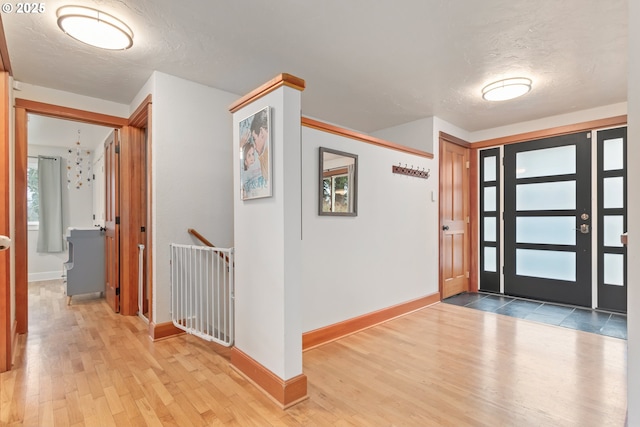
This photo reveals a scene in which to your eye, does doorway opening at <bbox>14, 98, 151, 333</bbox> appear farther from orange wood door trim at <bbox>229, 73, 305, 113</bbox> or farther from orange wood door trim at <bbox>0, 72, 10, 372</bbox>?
orange wood door trim at <bbox>229, 73, 305, 113</bbox>

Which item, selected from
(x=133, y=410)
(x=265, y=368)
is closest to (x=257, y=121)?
(x=265, y=368)

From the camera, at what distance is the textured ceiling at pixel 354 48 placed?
191 cm

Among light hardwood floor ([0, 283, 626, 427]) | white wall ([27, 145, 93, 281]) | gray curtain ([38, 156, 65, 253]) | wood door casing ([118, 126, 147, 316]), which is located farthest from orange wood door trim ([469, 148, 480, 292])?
gray curtain ([38, 156, 65, 253])

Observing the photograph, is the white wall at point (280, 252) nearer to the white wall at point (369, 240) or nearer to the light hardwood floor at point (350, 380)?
the light hardwood floor at point (350, 380)

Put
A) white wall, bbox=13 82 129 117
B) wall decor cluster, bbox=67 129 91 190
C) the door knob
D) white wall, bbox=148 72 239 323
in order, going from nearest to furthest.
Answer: white wall, bbox=148 72 239 323
white wall, bbox=13 82 129 117
the door knob
wall decor cluster, bbox=67 129 91 190

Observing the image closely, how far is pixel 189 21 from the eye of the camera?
6.62 ft

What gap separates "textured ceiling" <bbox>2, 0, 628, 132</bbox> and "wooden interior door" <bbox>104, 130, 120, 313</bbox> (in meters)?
0.69

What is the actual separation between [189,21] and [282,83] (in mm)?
890

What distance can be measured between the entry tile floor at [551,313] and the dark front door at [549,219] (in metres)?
0.25

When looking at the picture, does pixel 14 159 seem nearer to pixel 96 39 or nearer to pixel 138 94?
pixel 138 94

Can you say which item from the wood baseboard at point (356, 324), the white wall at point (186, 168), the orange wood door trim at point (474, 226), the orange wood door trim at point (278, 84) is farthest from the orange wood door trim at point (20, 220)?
the orange wood door trim at point (474, 226)

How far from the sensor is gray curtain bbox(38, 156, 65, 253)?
17.4ft

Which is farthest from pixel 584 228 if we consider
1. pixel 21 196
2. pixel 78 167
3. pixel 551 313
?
pixel 78 167

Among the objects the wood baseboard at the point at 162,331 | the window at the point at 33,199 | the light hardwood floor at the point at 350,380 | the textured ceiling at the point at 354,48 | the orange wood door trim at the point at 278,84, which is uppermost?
the textured ceiling at the point at 354,48
